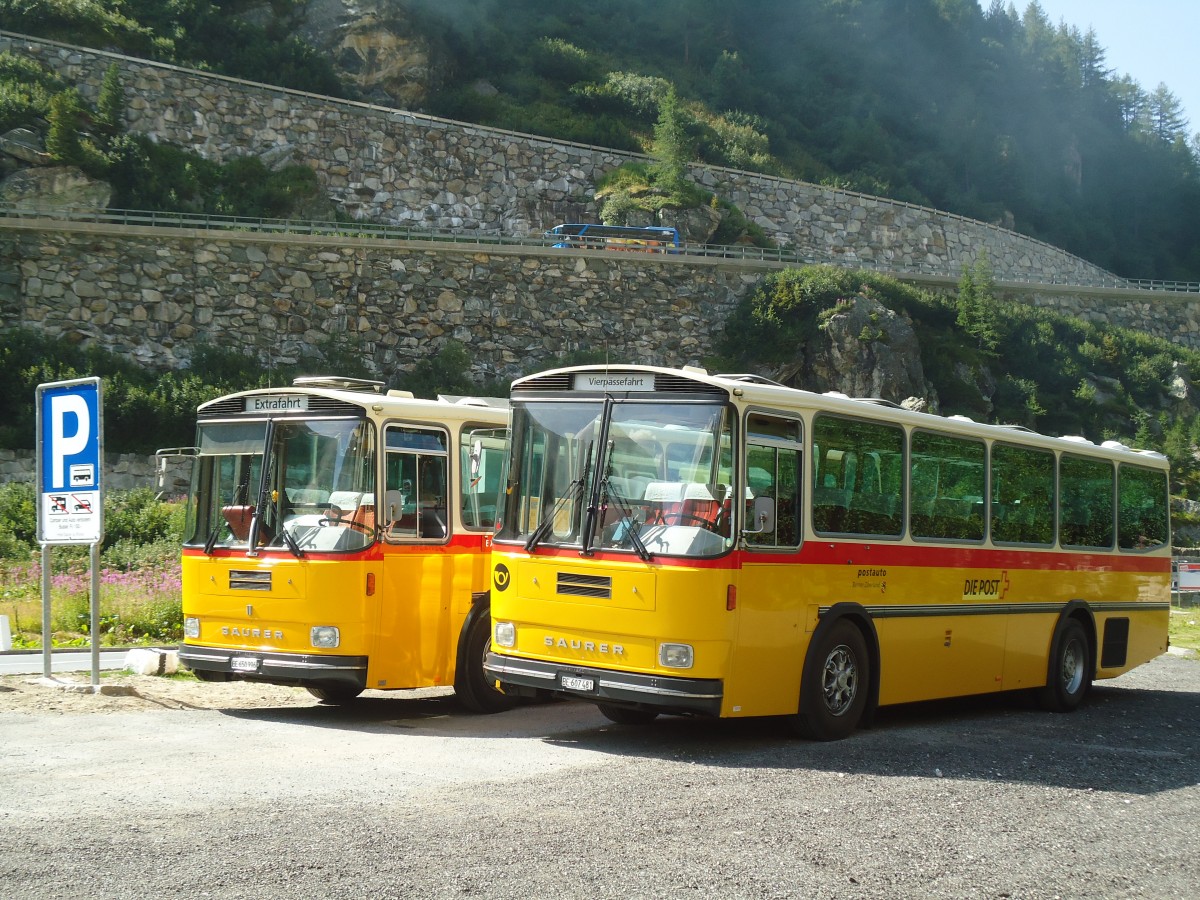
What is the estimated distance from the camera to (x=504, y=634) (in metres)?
10.1

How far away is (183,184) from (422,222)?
11638 millimetres

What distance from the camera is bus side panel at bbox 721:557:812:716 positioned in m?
9.15

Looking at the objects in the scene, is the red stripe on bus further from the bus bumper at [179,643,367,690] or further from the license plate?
the bus bumper at [179,643,367,690]

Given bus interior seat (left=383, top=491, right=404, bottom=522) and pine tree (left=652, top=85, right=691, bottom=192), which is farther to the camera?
pine tree (left=652, top=85, right=691, bottom=192)

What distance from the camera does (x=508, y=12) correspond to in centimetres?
8575

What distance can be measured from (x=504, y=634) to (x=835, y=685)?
2.77 metres

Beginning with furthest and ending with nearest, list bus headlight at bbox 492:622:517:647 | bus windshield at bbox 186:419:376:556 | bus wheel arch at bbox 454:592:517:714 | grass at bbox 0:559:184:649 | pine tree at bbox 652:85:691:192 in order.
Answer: pine tree at bbox 652:85:691:192
grass at bbox 0:559:184:649
bus wheel arch at bbox 454:592:517:714
bus windshield at bbox 186:419:376:556
bus headlight at bbox 492:622:517:647

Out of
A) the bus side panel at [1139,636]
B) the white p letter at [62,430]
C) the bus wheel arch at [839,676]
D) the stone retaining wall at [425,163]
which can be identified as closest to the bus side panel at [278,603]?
the white p letter at [62,430]

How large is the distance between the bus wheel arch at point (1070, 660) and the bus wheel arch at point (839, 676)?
378cm

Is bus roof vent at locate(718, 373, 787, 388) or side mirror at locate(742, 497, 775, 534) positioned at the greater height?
bus roof vent at locate(718, 373, 787, 388)

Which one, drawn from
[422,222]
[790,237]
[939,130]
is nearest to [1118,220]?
[939,130]

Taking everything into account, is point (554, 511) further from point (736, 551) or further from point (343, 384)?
point (343, 384)

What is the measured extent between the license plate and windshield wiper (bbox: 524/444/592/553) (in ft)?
3.51

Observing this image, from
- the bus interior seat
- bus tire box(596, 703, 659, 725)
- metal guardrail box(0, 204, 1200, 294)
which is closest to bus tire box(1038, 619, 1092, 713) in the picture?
bus tire box(596, 703, 659, 725)
